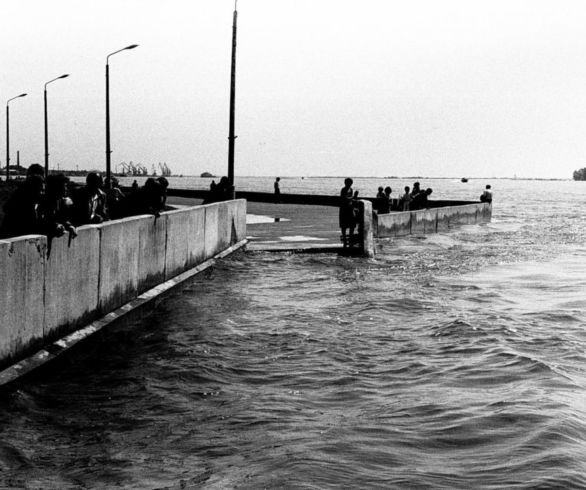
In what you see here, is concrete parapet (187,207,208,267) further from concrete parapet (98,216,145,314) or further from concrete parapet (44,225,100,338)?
concrete parapet (44,225,100,338)

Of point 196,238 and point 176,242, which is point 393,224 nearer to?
point 196,238

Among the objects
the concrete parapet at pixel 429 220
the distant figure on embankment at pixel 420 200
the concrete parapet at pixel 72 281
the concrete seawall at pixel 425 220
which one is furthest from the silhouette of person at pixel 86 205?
the distant figure on embankment at pixel 420 200

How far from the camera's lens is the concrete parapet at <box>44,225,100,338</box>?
847 cm

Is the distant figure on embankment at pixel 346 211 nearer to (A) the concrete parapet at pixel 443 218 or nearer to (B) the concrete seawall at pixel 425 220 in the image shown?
(B) the concrete seawall at pixel 425 220

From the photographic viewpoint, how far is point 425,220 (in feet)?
103

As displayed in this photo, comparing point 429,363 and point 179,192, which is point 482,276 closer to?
point 429,363

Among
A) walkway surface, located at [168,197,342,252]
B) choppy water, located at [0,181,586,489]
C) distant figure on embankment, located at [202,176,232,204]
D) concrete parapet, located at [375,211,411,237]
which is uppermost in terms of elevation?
distant figure on embankment, located at [202,176,232,204]

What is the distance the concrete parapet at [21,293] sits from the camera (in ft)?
24.0

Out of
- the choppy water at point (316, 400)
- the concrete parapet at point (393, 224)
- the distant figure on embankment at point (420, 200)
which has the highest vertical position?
the distant figure on embankment at point (420, 200)

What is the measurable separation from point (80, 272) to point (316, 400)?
3.26 m

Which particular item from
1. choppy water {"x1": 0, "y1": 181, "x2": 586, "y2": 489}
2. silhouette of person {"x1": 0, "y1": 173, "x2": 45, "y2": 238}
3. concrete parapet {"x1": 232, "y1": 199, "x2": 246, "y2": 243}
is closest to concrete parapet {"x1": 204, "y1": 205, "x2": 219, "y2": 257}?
concrete parapet {"x1": 232, "y1": 199, "x2": 246, "y2": 243}

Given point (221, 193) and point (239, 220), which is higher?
point (221, 193)

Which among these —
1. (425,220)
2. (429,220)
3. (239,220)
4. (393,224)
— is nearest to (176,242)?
(239,220)

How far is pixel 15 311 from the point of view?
7.55m
